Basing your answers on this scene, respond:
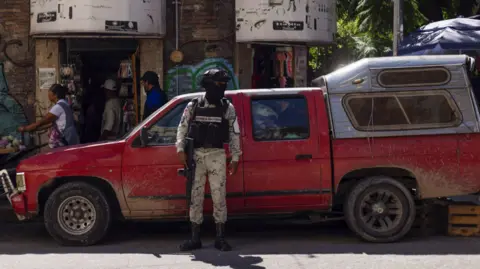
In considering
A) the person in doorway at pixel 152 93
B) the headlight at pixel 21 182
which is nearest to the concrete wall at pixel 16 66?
the person in doorway at pixel 152 93

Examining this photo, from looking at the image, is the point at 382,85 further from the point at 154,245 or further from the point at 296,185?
the point at 154,245

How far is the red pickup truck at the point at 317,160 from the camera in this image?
7.74 m

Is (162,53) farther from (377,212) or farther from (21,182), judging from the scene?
(377,212)

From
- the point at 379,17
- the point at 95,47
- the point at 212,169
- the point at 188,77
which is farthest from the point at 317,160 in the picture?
the point at 379,17

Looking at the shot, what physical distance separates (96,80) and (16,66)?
1435mm

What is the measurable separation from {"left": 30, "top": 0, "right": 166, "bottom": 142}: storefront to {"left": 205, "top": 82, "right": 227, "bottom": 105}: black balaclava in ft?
13.8

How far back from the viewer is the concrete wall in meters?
12.4

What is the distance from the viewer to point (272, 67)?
512 inches

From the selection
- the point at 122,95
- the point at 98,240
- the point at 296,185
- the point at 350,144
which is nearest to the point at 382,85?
the point at 350,144

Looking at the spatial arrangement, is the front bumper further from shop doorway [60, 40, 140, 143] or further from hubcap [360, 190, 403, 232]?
shop doorway [60, 40, 140, 143]

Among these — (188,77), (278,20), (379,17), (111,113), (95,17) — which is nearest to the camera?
(95,17)

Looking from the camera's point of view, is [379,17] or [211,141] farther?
[379,17]

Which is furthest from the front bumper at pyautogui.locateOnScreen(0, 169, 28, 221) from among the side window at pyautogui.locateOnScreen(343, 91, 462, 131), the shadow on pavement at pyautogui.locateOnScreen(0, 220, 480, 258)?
the side window at pyautogui.locateOnScreen(343, 91, 462, 131)

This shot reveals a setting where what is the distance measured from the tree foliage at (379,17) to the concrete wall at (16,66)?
6785 millimetres
